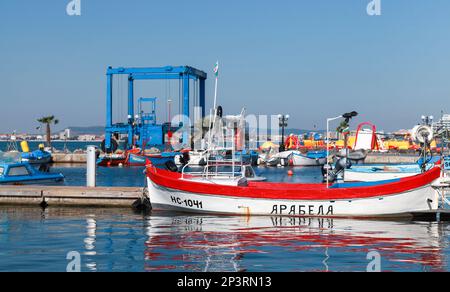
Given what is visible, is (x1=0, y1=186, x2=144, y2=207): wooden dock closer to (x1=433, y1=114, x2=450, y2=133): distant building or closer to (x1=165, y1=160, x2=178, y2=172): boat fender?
(x1=165, y1=160, x2=178, y2=172): boat fender

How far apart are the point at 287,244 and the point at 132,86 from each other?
71.9m

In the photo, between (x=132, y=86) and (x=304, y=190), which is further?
(x=132, y=86)

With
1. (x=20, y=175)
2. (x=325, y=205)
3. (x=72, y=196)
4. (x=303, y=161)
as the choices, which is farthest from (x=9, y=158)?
(x=303, y=161)

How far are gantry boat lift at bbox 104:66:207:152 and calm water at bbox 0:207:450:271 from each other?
58.7 metres

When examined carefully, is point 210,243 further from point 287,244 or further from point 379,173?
point 379,173

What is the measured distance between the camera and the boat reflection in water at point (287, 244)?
15.3 m

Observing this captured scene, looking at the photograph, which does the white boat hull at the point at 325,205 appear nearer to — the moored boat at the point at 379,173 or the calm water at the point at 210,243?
the calm water at the point at 210,243

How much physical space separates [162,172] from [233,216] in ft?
14.7

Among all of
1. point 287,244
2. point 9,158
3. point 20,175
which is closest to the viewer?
point 287,244

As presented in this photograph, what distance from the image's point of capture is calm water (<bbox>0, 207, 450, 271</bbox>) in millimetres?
15258

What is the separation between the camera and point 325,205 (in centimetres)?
2353

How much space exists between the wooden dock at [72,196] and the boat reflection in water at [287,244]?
3406mm

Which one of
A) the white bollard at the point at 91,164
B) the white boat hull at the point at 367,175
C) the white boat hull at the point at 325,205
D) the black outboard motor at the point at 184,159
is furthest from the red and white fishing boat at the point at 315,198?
the black outboard motor at the point at 184,159

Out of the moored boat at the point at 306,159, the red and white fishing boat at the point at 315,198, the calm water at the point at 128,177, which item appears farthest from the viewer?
the moored boat at the point at 306,159
